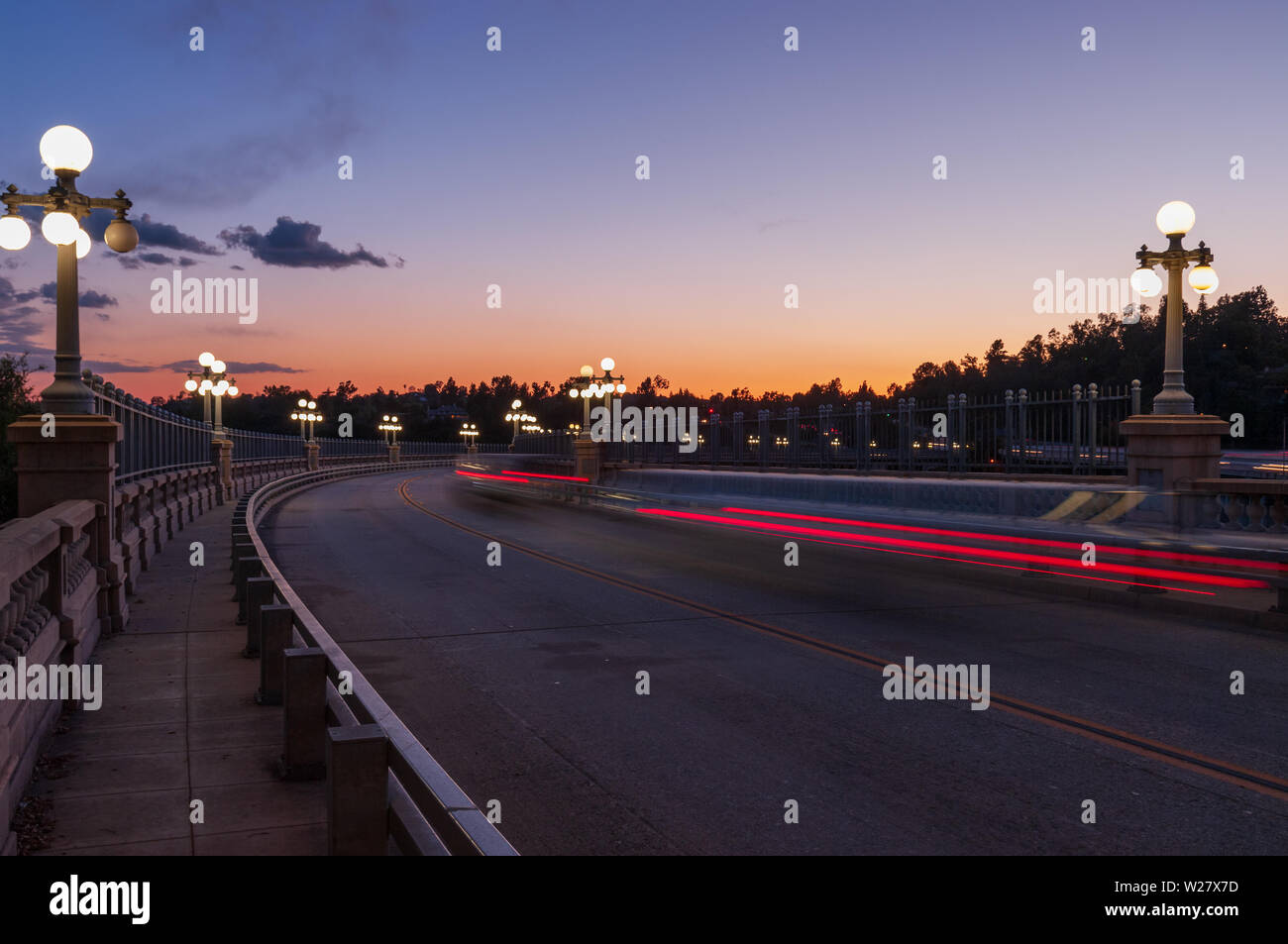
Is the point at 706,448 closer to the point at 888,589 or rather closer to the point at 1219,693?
the point at 888,589

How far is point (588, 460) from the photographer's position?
37844 millimetres

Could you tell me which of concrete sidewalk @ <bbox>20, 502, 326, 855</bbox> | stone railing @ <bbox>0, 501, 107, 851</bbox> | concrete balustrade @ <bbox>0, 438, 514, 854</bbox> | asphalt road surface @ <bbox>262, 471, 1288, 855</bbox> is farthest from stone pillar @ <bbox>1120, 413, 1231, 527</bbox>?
stone railing @ <bbox>0, 501, 107, 851</bbox>

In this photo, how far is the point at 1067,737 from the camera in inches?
274

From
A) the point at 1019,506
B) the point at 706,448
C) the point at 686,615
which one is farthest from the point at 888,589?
the point at 706,448

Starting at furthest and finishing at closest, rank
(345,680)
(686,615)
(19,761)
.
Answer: (686,615) → (345,680) → (19,761)

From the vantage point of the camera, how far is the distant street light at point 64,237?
10.2 meters

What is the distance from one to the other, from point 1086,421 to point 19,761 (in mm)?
18132

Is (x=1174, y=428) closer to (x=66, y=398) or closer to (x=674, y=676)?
(x=674, y=676)

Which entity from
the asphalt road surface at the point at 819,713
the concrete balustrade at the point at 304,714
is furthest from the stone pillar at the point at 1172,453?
the concrete balustrade at the point at 304,714

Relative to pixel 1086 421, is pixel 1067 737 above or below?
below

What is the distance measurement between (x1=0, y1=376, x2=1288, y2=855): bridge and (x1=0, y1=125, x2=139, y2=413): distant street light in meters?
0.38

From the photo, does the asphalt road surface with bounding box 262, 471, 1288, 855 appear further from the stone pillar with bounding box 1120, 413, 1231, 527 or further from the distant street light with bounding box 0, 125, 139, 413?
the distant street light with bounding box 0, 125, 139, 413

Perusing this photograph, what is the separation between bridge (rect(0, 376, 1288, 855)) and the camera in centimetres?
530

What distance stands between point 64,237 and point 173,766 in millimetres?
6530
